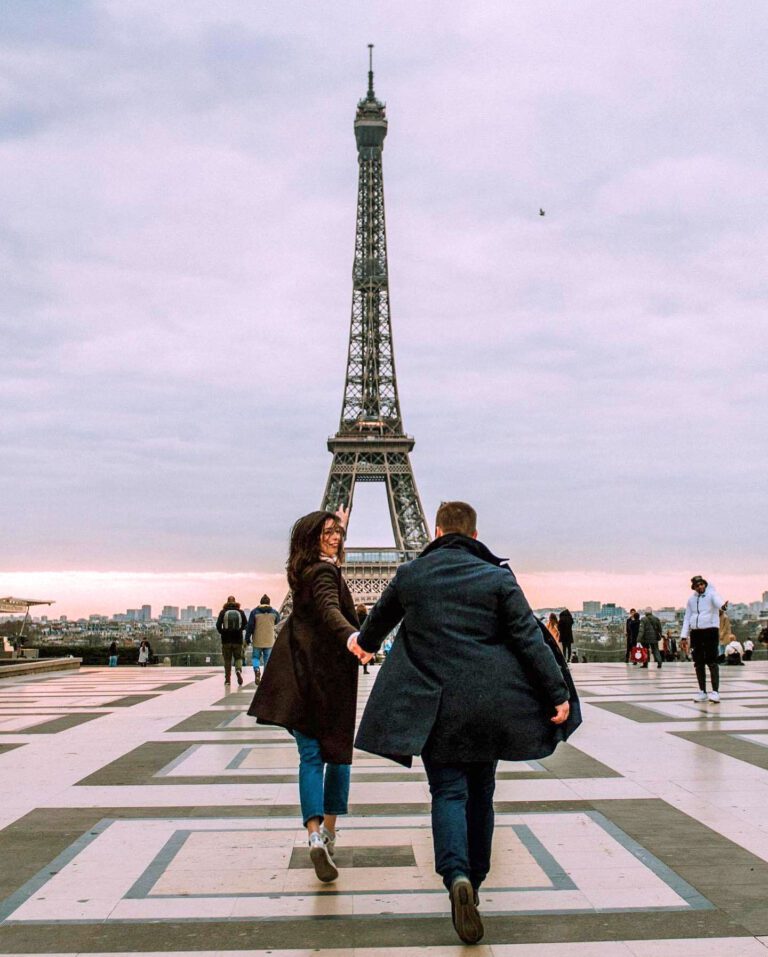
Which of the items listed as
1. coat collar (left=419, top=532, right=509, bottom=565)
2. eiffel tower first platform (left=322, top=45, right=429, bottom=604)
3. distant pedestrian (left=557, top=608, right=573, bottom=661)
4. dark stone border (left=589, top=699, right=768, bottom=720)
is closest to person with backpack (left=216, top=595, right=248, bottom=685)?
dark stone border (left=589, top=699, right=768, bottom=720)

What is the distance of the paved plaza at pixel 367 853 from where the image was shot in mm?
3955

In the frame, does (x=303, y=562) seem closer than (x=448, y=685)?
No

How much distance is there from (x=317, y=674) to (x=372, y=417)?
2496 inches

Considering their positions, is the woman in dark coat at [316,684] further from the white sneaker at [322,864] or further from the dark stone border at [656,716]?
the dark stone border at [656,716]

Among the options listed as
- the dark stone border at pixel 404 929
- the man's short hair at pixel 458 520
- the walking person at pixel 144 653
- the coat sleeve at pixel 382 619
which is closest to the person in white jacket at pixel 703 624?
the dark stone border at pixel 404 929

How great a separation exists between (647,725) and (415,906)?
6664 mm

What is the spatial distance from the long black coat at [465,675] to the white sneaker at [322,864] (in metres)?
0.69

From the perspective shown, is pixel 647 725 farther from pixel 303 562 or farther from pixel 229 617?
pixel 229 617

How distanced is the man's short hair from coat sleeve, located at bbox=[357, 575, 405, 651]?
1.09ft

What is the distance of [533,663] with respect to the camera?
423cm

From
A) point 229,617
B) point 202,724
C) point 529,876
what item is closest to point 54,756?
point 202,724

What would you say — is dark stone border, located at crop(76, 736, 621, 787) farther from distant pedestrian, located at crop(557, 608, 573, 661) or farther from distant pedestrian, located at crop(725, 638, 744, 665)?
distant pedestrian, located at crop(725, 638, 744, 665)

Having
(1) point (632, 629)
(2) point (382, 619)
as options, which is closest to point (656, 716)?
(2) point (382, 619)

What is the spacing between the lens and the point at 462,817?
4180 millimetres
